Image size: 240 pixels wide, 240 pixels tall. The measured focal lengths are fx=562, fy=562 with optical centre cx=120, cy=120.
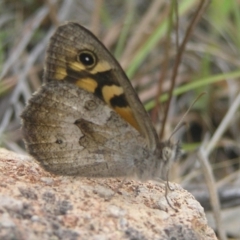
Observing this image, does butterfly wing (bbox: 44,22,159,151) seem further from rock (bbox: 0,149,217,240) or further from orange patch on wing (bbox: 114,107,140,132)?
rock (bbox: 0,149,217,240)

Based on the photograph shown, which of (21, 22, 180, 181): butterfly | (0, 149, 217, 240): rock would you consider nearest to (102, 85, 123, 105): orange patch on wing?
(21, 22, 180, 181): butterfly

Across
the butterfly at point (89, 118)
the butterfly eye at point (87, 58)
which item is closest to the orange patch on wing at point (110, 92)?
the butterfly at point (89, 118)

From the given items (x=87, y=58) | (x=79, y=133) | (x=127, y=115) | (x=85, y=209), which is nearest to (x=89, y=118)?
(x=79, y=133)

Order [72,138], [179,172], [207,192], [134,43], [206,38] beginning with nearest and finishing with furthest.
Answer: [72,138] < [207,192] < [179,172] < [134,43] < [206,38]

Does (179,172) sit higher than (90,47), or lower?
lower

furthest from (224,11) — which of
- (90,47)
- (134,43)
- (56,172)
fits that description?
(56,172)

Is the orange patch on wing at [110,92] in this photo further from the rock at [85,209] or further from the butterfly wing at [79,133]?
the rock at [85,209]

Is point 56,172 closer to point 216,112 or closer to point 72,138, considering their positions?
point 72,138
